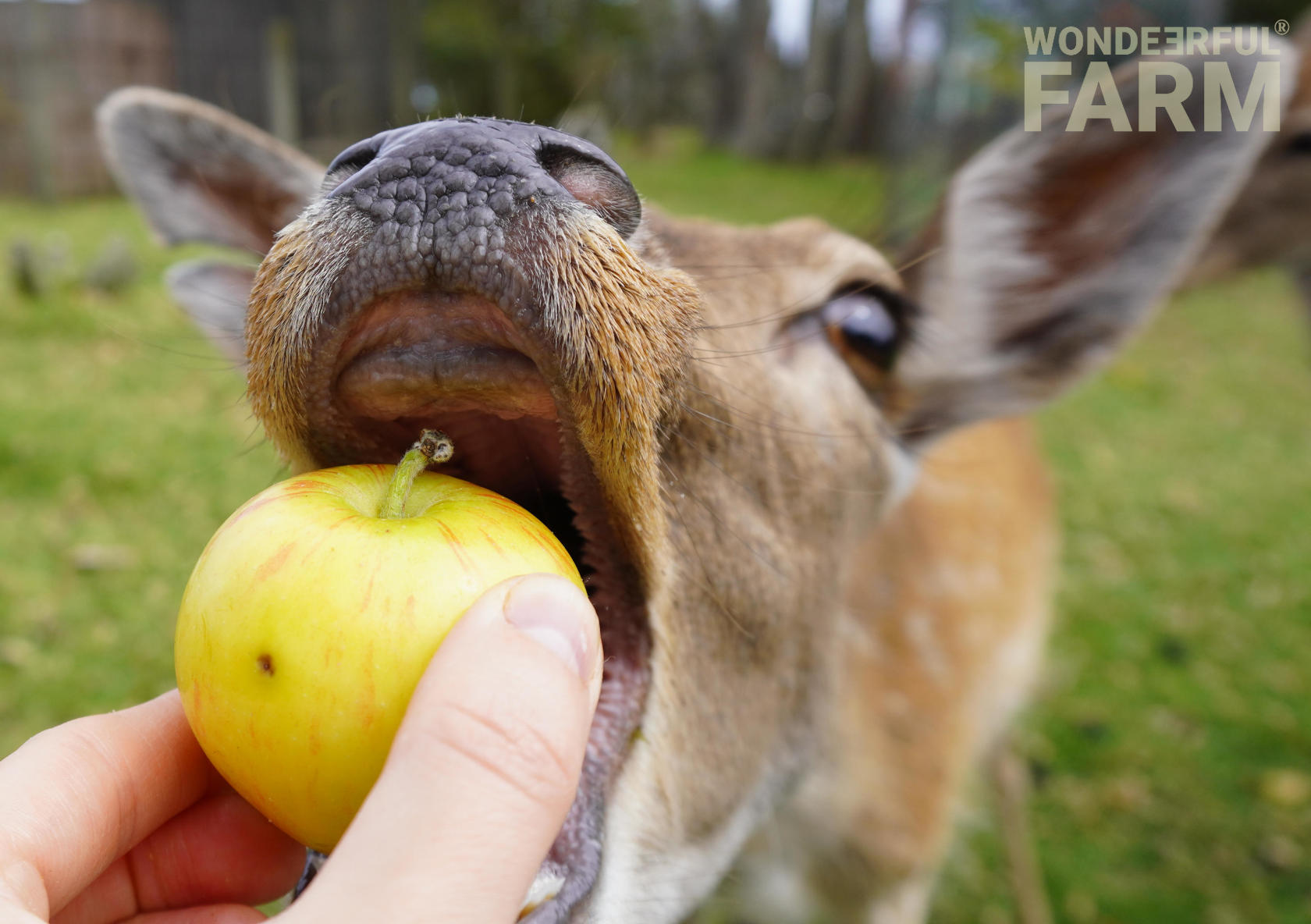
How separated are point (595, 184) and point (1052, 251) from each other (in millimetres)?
1790

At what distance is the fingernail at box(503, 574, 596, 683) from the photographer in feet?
3.76

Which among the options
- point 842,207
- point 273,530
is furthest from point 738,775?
point 842,207

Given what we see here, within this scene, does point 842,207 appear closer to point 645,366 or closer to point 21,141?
point 645,366

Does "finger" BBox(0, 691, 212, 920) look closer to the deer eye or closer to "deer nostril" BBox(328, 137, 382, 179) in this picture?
"deer nostril" BBox(328, 137, 382, 179)

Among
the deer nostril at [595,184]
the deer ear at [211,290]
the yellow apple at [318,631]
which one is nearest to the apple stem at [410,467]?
the yellow apple at [318,631]

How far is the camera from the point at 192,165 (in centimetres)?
265

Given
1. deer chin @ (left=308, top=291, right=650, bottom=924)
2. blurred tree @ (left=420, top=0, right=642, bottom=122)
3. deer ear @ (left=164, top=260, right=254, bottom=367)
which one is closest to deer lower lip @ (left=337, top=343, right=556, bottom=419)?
deer chin @ (left=308, top=291, right=650, bottom=924)

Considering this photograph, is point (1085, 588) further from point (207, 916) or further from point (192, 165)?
point (207, 916)

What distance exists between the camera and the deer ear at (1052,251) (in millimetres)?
2459

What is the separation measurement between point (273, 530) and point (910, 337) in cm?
186

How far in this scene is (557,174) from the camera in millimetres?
1389

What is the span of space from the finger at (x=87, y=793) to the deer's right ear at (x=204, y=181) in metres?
1.24

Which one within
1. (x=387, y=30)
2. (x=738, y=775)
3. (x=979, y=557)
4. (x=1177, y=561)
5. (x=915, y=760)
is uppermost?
(x=387, y=30)

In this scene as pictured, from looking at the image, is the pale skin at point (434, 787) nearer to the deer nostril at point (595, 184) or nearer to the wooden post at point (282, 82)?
the deer nostril at point (595, 184)
